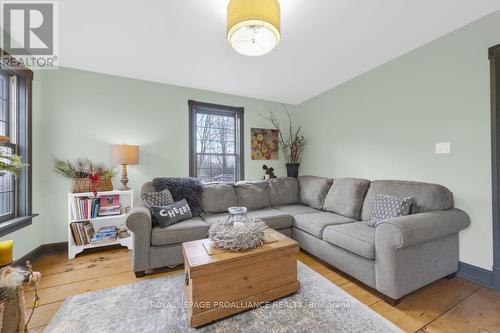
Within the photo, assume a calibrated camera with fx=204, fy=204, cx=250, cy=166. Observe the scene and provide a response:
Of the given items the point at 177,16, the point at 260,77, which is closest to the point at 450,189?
the point at 260,77

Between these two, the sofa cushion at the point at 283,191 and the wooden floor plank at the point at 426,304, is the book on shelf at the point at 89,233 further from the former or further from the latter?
the wooden floor plank at the point at 426,304

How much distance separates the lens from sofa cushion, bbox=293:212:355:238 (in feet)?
7.60

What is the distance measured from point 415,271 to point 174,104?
140 inches

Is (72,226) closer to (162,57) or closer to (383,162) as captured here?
(162,57)

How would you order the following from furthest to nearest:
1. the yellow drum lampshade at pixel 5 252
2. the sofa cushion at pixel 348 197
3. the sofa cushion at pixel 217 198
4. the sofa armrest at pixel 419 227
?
the sofa cushion at pixel 217 198 < the sofa cushion at pixel 348 197 < the sofa armrest at pixel 419 227 < the yellow drum lampshade at pixel 5 252

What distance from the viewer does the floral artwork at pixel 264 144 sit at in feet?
12.7

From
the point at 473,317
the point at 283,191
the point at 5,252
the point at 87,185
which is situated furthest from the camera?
the point at 283,191

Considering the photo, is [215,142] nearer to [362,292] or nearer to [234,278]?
[234,278]

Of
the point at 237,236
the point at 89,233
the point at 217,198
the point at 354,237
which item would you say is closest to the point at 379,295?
the point at 354,237

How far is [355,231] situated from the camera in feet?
6.52

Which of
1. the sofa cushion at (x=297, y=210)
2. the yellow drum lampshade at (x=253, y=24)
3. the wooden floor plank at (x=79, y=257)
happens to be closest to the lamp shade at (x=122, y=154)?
the wooden floor plank at (x=79, y=257)

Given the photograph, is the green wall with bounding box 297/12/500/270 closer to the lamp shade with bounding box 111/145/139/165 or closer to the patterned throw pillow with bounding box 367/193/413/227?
the patterned throw pillow with bounding box 367/193/413/227

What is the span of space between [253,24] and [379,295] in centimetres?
235

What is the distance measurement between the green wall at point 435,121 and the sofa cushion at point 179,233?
234 centimetres
